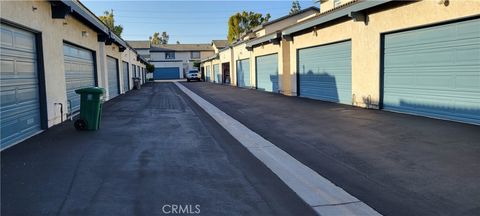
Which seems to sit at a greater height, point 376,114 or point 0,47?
point 0,47

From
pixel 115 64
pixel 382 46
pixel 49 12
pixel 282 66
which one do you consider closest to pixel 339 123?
pixel 382 46

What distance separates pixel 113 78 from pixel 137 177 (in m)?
19.8

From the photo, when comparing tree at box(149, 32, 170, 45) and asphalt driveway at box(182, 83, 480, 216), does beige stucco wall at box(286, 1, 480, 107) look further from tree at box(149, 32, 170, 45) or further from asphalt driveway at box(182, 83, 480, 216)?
tree at box(149, 32, 170, 45)

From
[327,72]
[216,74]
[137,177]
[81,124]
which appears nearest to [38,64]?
[81,124]

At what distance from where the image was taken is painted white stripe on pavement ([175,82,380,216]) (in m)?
4.48

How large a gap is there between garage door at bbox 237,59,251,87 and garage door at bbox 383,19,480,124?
1995 centimetres

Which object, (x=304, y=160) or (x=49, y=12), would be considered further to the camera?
(x=49, y=12)

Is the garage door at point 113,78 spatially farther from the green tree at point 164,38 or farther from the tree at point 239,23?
the green tree at point 164,38

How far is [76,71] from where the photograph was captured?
47.1 ft

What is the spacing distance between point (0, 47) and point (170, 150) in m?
4.00

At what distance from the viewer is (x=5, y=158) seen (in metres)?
6.90

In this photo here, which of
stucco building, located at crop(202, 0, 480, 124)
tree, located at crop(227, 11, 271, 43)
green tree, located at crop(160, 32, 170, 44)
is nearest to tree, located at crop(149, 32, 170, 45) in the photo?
green tree, located at crop(160, 32, 170, 44)

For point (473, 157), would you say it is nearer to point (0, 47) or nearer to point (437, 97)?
point (437, 97)

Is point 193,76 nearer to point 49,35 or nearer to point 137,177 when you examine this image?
point 49,35
